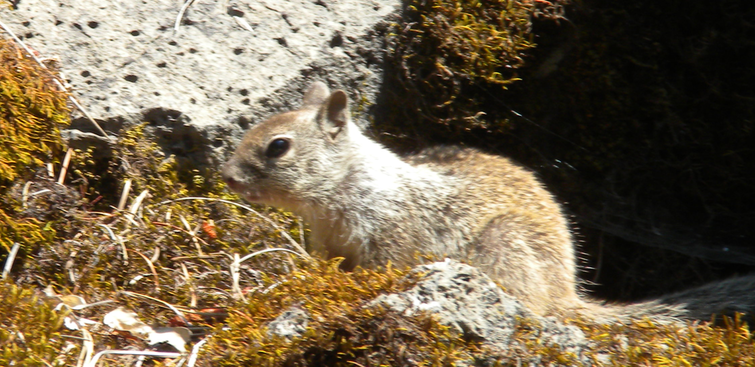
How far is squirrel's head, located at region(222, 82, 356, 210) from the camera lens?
438 centimetres

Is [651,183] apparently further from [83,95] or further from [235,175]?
[83,95]

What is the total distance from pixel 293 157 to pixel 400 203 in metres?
0.76

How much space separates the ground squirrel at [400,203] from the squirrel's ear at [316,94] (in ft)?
0.48

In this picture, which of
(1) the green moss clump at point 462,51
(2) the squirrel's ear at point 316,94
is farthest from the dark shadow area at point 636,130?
(2) the squirrel's ear at point 316,94

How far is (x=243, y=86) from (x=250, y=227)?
104 centimetres

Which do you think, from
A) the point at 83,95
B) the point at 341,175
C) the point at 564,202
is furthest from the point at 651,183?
the point at 83,95

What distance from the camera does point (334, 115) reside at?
15.0 feet

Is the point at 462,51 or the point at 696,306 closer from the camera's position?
the point at 696,306

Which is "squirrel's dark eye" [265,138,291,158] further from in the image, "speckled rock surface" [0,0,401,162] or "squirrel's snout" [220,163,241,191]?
"speckled rock surface" [0,0,401,162]

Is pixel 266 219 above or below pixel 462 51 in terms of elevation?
below

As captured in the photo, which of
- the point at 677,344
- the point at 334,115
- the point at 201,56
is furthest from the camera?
A: the point at 201,56

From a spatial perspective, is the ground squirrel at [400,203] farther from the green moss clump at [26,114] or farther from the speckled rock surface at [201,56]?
the green moss clump at [26,114]

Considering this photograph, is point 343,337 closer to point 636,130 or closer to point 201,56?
point 201,56

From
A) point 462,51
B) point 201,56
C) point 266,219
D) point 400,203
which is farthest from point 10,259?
point 462,51
